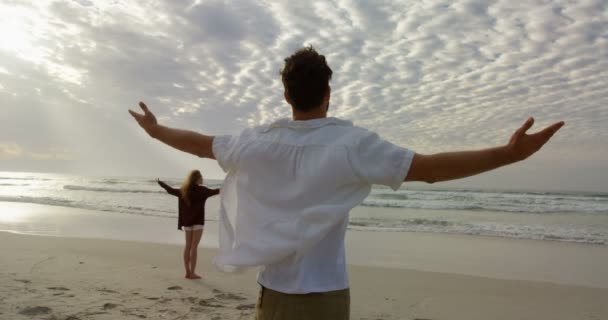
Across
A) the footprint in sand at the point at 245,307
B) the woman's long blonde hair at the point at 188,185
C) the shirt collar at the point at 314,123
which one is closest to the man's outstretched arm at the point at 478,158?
the shirt collar at the point at 314,123

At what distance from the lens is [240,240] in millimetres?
1677

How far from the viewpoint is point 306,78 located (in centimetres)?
156

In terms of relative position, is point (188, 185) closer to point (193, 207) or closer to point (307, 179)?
point (193, 207)

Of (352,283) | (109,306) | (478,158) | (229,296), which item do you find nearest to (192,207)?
(229,296)

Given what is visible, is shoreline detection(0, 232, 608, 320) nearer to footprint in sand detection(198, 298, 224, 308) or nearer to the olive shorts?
footprint in sand detection(198, 298, 224, 308)

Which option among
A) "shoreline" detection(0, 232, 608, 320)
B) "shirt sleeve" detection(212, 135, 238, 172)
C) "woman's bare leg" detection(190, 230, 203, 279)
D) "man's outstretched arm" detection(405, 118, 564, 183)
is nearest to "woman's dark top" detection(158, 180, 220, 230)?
"woman's bare leg" detection(190, 230, 203, 279)

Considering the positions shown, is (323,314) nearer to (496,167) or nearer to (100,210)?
(496,167)

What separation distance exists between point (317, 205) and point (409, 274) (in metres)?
7.21

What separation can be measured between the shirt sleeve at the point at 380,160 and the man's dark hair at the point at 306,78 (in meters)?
0.27

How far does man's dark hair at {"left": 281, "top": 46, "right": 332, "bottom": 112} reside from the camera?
1.56m

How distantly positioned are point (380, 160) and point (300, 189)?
0.96ft

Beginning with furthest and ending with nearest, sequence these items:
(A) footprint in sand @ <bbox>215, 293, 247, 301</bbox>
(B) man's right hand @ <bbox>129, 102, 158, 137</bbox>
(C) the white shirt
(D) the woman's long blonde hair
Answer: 1. (D) the woman's long blonde hair
2. (A) footprint in sand @ <bbox>215, 293, 247, 301</bbox>
3. (B) man's right hand @ <bbox>129, 102, 158, 137</bbox>
4. (C) the white shirt

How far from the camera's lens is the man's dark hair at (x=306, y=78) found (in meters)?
1.56

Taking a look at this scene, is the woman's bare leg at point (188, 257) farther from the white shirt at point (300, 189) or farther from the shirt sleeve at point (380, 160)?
the shirt sleeve at point (380, 160)
